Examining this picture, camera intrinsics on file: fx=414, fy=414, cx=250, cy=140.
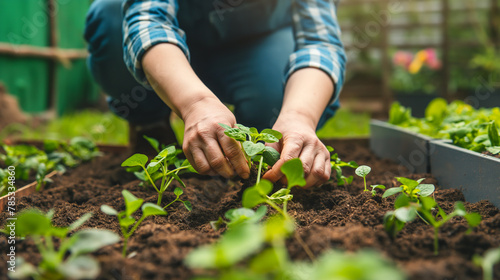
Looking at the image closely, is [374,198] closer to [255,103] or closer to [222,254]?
[222,254]

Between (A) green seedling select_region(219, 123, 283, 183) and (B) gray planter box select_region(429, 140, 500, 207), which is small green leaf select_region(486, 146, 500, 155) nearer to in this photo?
(B) gray planter box select_region(429, 140, 500, 207)

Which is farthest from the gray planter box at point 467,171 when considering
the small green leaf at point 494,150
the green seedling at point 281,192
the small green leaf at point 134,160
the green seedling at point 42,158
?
the green seedling at point 42,158

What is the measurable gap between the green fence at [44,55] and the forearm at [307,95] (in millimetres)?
2952

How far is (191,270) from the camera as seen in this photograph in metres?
0.62

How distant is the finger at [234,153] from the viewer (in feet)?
3.25

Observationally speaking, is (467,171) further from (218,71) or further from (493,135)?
(218,71)

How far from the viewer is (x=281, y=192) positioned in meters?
0.95

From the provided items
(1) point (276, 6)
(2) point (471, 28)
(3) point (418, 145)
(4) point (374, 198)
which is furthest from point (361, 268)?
(2) point (471, 28)

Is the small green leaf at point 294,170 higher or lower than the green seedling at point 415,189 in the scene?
higher

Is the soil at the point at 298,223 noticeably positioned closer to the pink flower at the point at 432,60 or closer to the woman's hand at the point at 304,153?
the woman's hand at the point at 304,153

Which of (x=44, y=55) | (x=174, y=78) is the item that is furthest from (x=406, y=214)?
(x=44, y=55)

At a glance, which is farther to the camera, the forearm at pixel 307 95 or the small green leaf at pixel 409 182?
A: the forearm at pixel 307 95

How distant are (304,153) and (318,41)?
67 centimetres

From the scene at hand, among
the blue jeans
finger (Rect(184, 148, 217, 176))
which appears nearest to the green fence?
the blue jeans
